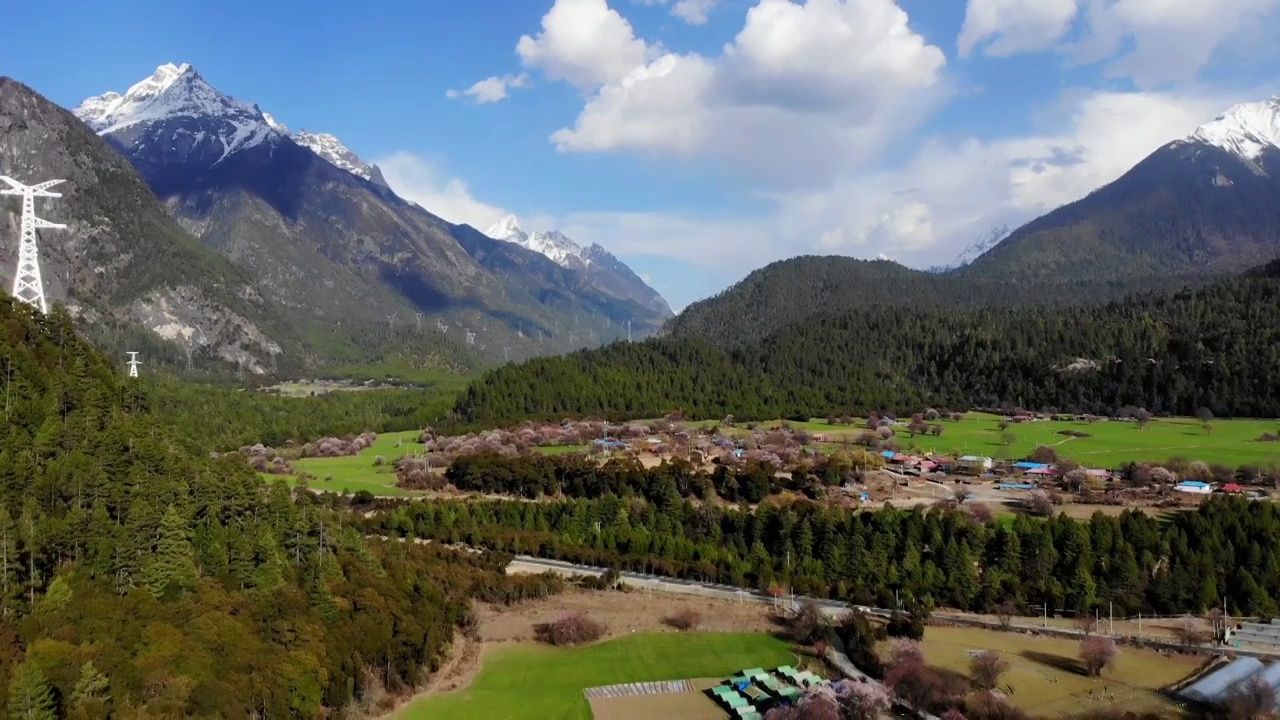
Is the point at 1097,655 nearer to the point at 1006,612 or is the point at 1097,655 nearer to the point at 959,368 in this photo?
the point at 1006,612

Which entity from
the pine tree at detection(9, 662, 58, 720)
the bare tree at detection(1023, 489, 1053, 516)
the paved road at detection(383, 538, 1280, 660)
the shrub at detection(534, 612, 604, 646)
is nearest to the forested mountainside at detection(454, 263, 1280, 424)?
the bare tree at detection(1023, 489, 1053, 516)

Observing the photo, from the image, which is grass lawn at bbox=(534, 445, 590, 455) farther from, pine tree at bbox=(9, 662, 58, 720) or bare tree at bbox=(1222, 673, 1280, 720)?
pine tree at bbox=(9, 662, 58, 720)

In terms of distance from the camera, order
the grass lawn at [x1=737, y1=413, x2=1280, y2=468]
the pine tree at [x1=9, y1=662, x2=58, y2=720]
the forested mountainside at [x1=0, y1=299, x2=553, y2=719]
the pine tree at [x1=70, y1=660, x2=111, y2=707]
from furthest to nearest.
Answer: the grass lawn at [x1=737, y1=413, x2=1280, y2=468], the forested mountainside at [x1=0, y1=299, x2=553, y2=719], the pine tree at [x1=70, y1=660, x2=111, y2=707], the pine tree at [x1=9, y1=662, x2=58, y2=720]

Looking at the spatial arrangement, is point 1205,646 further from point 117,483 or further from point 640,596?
point 117,483

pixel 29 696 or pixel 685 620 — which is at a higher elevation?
pixel 29 696

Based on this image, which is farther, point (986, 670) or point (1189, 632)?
point (1189, 632)

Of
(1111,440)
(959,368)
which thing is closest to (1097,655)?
(1111,440)
